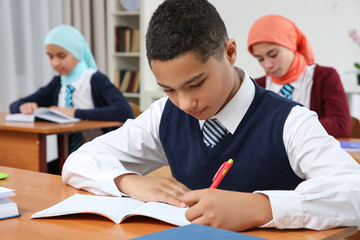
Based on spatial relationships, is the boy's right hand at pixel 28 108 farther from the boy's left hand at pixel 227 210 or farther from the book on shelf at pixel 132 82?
the boy's left hand at pixel 227 210

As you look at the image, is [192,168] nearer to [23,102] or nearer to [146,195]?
[146,195]

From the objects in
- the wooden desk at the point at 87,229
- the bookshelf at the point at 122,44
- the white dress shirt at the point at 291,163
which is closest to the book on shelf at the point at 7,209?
the wooden desk at the point at 87,229

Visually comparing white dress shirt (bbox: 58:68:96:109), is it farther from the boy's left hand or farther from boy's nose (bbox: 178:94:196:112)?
the boy's left hand

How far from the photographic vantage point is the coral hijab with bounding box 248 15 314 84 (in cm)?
268

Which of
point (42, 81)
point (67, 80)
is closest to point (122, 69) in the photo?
point (42, 81)

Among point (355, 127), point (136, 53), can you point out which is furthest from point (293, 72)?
point (136, 53)

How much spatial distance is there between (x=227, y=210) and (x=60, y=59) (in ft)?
8.70

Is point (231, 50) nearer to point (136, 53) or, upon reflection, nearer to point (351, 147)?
point (351, 147)

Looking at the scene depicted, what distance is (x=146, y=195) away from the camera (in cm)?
106

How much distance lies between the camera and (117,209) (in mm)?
972

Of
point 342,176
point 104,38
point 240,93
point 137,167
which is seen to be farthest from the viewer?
point 104,38

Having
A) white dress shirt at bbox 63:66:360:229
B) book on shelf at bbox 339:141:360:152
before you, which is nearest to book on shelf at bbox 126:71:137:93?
book on shelf at bbox 339:141:360:152

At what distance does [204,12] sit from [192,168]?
1.38 ft

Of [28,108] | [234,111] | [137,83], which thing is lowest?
[137,83]
